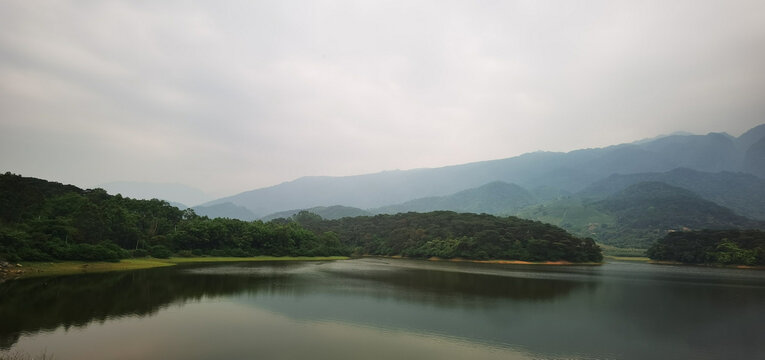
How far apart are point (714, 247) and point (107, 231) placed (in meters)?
120

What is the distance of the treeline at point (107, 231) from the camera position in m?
38.0

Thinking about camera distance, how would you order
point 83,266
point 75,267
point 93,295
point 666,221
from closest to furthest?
point 93,295 → point 75,267 → point 83,266 → point 666,221

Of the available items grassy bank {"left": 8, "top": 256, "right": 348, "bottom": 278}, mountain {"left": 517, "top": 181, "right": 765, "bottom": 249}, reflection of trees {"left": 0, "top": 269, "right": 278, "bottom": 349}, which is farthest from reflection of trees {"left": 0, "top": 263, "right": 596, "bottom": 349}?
mountain {"left": 517, "top": 181, "right": 765, "bottom": 249}

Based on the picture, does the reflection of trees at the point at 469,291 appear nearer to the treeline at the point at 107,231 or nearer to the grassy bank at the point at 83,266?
the grassy bank at the point at 83,266

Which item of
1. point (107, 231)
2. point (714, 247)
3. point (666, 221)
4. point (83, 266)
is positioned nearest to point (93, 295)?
point (83, 266)

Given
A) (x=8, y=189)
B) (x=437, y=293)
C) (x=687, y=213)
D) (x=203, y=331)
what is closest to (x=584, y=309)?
(x=437, y=293)

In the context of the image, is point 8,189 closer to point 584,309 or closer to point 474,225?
point 584,309

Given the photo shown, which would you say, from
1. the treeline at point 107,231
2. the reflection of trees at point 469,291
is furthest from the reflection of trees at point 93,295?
the reflection of trees at point 469,291

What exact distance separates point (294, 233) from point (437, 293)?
5893 cm

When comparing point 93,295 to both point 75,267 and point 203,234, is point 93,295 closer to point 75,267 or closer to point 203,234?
point 75,267

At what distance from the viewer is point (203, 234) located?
64375 millimetres

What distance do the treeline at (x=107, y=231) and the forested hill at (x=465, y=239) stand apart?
25.6m

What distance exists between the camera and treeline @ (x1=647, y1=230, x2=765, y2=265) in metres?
78.0

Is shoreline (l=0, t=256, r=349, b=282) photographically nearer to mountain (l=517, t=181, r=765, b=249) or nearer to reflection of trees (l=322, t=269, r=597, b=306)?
reflection of trees (l=322, t=269, r=597, b=306)
